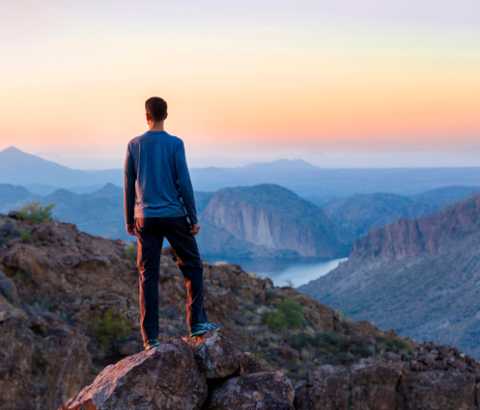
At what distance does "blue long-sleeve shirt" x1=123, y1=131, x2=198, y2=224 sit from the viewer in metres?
4.50

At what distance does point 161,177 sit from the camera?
4508 millimetres

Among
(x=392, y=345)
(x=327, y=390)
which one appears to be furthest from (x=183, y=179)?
(x=392, y=345)

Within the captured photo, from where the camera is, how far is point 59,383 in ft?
28.0

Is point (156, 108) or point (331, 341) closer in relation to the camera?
point (156, 108)

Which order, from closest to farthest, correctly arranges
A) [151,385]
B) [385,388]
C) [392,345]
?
[151,385] → [385,388] → [392,345]

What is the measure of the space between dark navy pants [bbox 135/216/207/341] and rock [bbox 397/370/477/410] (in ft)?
32.4

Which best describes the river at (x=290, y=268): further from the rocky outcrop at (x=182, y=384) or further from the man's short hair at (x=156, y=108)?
the man's short hair at (x=156, y=108)

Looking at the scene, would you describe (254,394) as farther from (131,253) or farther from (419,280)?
(419,280)

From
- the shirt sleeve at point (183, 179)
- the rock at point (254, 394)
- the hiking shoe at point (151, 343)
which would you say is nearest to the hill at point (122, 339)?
the hiking shoe at point (151, 343)

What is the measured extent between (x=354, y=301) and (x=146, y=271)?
94.7 meters

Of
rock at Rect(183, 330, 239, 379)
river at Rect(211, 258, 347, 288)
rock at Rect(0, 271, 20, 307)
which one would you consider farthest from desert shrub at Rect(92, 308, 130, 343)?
river at Rect(211, 258, 347, 288)

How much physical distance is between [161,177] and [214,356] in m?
1.93

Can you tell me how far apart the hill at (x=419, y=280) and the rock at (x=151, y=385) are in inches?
2104

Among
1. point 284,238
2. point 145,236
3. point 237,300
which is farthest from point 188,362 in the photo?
point 284,238
